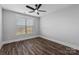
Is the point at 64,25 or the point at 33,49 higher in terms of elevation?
the point at 64,25

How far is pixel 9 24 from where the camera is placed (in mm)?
1005

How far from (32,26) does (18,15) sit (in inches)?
11.2

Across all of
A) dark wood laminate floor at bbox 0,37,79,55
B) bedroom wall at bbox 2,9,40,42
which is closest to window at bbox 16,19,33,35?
bedroom wall at bbox 2,9,40,42

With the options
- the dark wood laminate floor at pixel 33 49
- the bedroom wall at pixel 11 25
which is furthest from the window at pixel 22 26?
the dark wood laminate floor at pixel 33 49

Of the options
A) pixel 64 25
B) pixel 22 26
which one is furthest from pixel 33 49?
pixel 64 25

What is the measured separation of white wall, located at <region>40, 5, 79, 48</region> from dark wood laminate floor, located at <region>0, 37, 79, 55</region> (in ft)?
0.51

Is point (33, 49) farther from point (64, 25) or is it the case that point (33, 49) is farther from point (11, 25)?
point (64, 25)

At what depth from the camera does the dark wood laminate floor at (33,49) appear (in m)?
0.88

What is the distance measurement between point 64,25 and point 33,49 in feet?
2.49

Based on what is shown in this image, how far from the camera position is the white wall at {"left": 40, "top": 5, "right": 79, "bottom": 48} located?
105cm

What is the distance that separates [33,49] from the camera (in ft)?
3.15

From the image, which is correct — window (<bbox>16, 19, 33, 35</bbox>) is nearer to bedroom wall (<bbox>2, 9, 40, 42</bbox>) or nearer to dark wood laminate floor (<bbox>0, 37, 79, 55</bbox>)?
bedroom wall (<bbox>2, 9, 40, 42</bbox>)
